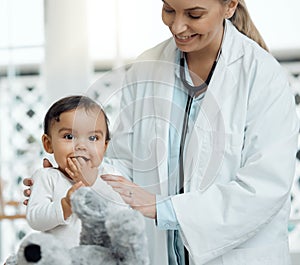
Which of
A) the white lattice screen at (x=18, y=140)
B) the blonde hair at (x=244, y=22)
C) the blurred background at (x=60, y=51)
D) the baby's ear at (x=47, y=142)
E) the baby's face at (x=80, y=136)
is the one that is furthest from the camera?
the white lattice screen at (x=18, y=140)

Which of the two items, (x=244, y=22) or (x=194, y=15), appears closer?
(x=194, y=15)

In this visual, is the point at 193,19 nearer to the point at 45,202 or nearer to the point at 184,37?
the point at 184,37

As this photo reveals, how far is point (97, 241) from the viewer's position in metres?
0.96

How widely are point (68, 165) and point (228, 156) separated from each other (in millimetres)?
333

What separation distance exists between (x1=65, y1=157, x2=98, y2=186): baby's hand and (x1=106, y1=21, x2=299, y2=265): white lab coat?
12 centimetres

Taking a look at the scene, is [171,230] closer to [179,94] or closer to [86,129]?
[179,94]

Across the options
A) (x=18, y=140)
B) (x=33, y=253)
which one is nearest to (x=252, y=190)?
(x=33, y=253)

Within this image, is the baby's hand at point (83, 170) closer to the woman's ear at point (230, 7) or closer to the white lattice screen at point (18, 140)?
the woman's ear at point (230, 7)

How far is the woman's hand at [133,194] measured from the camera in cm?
120

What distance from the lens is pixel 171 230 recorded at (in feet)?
4.83

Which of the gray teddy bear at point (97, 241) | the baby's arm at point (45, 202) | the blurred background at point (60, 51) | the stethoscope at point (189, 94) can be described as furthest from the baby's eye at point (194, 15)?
the blurred background at point (60, 51)

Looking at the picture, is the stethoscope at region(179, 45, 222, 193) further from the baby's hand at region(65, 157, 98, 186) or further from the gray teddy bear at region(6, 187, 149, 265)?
the gray teddy bear at region(6, 187, 149, 265)

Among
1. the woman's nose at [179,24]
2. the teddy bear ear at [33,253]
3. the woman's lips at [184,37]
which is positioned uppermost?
the woman's nose at [179,24]

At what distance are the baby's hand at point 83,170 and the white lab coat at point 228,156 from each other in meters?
0.12
